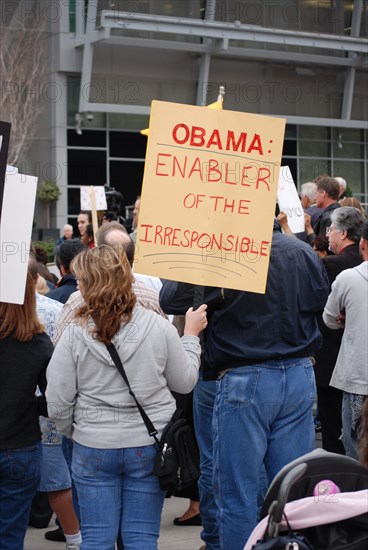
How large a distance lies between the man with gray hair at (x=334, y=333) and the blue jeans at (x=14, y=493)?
125 inches

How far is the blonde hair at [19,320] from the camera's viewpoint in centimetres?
471

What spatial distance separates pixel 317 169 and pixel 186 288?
85.9 feet

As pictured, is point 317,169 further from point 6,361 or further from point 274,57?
point 6,361

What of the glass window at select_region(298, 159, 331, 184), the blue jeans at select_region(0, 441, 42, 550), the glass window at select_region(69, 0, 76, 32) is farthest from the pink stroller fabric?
the glass window at select_region(298, 159, 331, 184)

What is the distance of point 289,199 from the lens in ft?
26.3

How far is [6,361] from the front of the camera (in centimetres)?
473

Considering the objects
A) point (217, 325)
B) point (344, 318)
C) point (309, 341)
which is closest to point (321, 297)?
point (309, 341)

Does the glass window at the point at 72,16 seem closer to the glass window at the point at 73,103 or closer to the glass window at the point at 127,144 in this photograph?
the glass window at the point at 73,103

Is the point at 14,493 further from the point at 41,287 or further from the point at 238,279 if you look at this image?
the point at 41,287

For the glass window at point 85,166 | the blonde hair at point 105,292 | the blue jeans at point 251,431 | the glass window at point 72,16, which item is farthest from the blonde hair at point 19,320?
the glass window at point 72,16

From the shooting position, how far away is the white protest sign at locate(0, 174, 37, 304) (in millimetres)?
4480

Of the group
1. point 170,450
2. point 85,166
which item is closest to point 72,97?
point 85,166

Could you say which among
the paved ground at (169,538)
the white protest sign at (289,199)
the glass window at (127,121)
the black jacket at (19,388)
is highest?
the glass window at (127,121)

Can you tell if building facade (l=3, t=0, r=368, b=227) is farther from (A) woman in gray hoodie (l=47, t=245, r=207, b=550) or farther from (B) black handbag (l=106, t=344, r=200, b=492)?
(B) black handbag (l=106, t=344, r=200, b=492)
